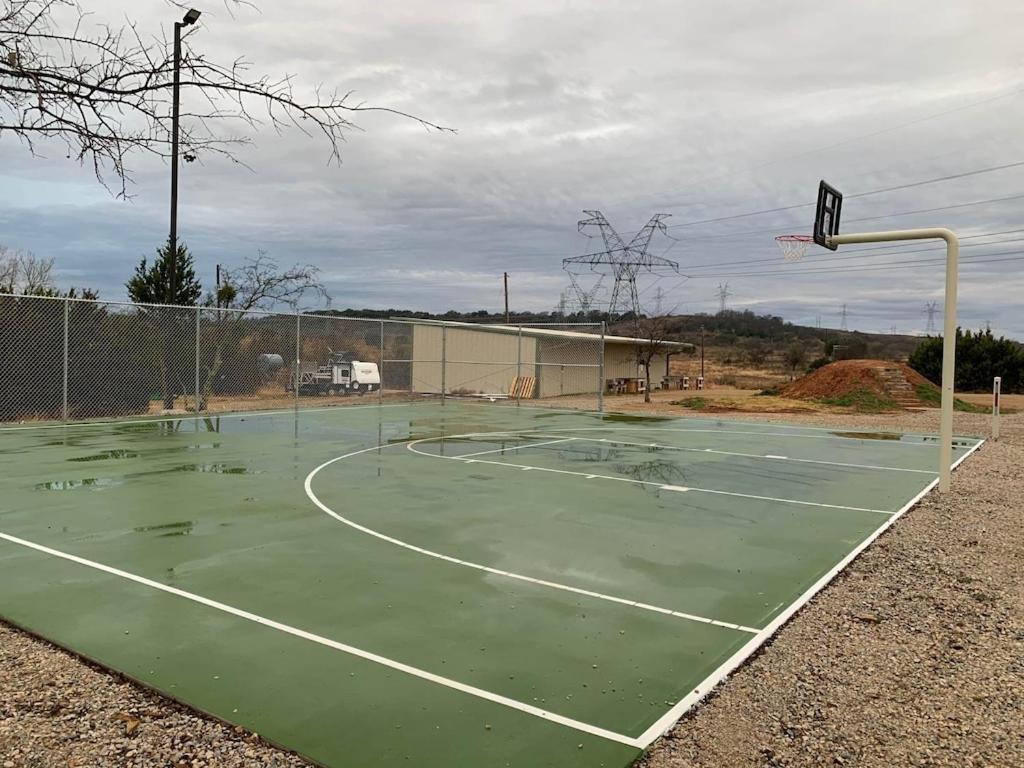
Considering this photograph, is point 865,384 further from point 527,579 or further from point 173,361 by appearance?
point 527,579

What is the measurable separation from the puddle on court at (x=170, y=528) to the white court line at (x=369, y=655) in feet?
2.82

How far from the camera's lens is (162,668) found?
4039 mm

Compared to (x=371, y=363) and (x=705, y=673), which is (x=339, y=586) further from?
(x=371, y=363)

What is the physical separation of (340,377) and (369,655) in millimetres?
23571

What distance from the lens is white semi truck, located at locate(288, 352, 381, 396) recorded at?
82.3 feet

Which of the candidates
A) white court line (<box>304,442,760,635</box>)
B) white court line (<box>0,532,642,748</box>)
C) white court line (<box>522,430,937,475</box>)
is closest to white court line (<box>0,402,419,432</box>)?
white court line (<box>522,430,937,475</box>)

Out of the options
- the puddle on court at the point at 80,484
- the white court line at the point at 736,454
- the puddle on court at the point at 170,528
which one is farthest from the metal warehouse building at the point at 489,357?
the puddle on court at the point at 170,528

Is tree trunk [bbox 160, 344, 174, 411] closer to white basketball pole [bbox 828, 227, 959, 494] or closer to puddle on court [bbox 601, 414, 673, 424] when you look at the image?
puddle on court [bbox 601, 414, 673, 424]

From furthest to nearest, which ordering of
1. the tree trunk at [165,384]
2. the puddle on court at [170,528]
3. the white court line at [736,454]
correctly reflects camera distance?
1. the tree trunk at [165,384]
2. the white court line at [736,454]
3. the puddle on court at [170,528]

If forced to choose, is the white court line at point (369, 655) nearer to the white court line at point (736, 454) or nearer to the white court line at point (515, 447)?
the white court line at point (515, 447)

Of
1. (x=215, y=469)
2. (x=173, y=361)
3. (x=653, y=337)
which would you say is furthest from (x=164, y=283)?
(x=653, y=337)

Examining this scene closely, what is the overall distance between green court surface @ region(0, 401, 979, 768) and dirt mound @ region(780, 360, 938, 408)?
20.6 metres

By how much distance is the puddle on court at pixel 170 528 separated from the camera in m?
6.99

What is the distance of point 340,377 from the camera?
2720 cm
